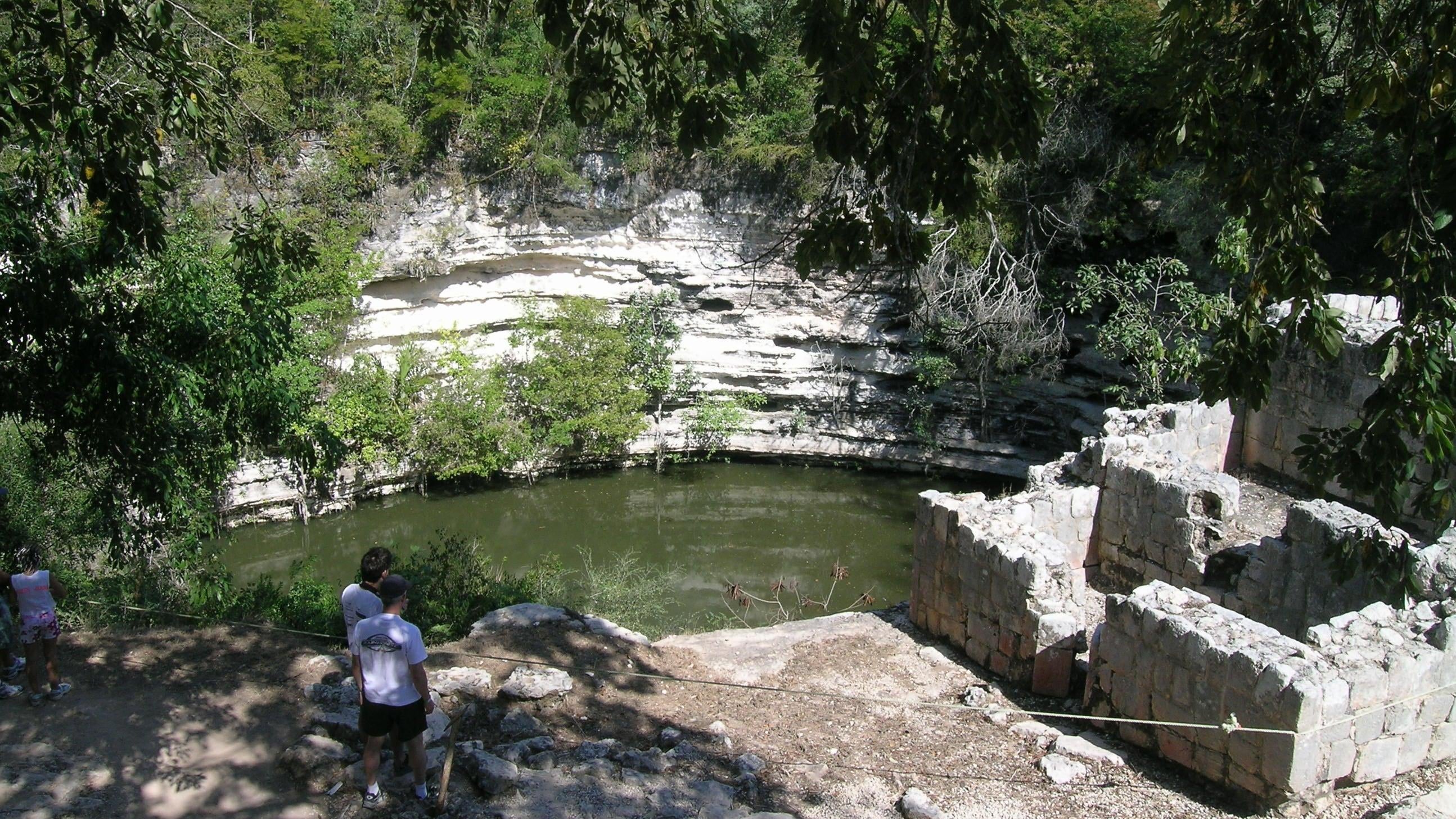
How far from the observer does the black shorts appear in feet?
14.6

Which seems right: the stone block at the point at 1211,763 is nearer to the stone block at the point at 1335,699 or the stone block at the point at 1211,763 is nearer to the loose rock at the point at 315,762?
the stone block at the point at 1335,699

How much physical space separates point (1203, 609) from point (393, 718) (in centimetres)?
452

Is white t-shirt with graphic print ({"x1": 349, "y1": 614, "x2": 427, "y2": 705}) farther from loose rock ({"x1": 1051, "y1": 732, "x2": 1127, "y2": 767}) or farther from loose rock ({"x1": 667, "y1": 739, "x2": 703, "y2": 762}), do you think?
loose rock ({"x1": 1051, "y1": 732, "x2": 1127, "y2": 767})

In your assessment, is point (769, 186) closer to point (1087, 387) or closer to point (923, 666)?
point (1087, 387)

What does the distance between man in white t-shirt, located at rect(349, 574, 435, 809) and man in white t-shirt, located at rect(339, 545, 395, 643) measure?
0.42m

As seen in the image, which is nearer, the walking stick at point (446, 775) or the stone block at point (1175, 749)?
the walking stick at point (446, 775)

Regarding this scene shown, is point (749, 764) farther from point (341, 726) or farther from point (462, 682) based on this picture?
point (341, 726)

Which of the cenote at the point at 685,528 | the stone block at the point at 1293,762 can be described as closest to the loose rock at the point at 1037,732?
the stone block at the point at 1293,762

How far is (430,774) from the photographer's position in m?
4.80

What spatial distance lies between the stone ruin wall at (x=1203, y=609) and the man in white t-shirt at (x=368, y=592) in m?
4.26

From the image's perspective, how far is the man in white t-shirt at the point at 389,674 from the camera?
172 inches

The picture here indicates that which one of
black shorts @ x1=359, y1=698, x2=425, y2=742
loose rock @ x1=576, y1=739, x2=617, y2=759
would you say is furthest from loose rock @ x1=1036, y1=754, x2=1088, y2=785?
black shorts @ x1=359, y1=698, x2=425, y2=742

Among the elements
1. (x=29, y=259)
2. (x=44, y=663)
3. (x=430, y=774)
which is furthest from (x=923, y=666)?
(x=29, y=259)

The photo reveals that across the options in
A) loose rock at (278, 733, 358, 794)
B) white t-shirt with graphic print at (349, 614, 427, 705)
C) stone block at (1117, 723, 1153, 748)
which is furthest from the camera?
stone block at (1117, 723, 1153, 748)
